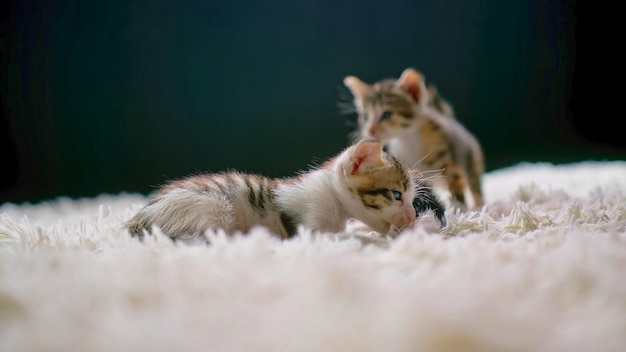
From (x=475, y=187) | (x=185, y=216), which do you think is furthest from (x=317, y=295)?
(x=475, y=187)

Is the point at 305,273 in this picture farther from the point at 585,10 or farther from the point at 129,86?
the point at 585,10

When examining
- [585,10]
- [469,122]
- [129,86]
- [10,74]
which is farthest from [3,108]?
[585,10]

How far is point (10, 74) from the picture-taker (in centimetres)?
218

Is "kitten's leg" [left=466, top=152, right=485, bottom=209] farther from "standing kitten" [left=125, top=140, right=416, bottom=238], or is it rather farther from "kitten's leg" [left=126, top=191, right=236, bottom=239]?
"kitten's leg" [left=126, top=191, right=236, bottom=239]

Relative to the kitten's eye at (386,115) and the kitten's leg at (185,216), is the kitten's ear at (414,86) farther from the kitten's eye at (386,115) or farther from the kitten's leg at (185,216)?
the kitten's leg at (185,216)

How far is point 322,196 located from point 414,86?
33.6 inches

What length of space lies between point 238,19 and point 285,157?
0.68 meters

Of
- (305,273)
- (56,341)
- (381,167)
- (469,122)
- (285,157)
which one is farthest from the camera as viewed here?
(469,122)

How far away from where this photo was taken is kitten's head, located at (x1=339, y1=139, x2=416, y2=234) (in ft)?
3.62

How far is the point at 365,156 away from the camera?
3.69ft

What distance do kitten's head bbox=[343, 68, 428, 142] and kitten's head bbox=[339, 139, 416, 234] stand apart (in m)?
0.66

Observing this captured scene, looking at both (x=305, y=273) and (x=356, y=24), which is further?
(x=356, y=24)

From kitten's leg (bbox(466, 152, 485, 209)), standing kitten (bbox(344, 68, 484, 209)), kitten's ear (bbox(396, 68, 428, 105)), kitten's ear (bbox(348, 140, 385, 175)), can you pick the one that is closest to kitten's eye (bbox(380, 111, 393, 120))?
standing kitten (bbox(344, 68, 484, 209))

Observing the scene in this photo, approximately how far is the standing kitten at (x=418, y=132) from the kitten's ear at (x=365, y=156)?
1.94ft
